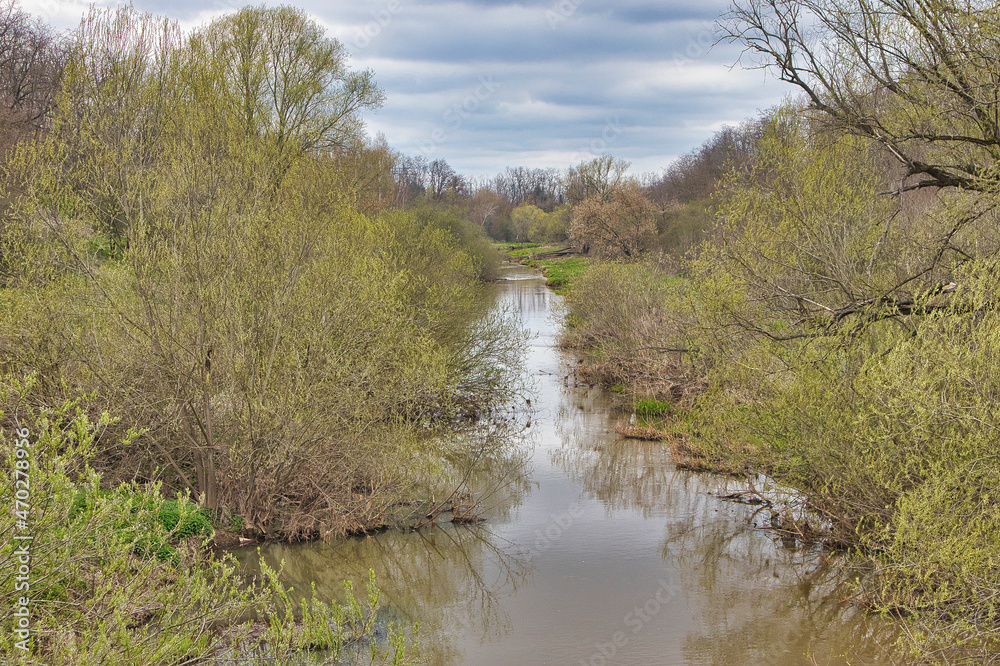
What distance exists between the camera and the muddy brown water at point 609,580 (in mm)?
8000

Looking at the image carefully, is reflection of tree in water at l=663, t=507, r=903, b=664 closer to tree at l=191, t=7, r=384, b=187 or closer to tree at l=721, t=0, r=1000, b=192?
tree at l=721, t=0, r=1000, b=192

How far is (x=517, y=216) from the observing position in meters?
83.1

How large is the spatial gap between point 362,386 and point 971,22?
8.74 m

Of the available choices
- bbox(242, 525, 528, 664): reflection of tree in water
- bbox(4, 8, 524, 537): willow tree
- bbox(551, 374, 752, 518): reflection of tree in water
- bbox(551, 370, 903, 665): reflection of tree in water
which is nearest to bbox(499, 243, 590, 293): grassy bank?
bbox(551, 374, 752, 518): reflection of tree in water

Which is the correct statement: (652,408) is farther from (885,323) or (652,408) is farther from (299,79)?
(299,79)

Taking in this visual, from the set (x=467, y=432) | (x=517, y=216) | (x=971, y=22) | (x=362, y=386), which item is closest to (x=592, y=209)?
(x=467, y=432)

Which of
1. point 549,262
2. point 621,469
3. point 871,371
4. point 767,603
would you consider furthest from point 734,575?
point 549,262

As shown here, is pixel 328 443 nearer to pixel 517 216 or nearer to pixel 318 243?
pixel 318 243

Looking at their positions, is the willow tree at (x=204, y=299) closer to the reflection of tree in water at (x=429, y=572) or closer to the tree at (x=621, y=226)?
the reflection of tree in water at (x=429, y=572)

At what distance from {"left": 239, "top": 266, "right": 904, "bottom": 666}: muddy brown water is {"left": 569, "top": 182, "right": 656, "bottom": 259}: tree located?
882 inches

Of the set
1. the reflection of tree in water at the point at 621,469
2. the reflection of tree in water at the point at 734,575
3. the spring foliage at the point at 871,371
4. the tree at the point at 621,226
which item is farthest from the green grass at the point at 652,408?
the tree at the point at 621,226

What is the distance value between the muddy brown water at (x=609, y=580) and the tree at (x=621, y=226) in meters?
22.4

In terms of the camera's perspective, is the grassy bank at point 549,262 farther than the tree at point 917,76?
Yes

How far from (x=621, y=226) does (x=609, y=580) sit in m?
27.9
